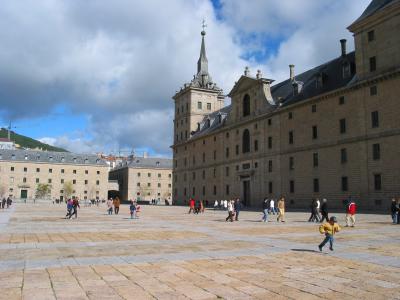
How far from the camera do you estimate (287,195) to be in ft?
165

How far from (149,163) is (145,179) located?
5.39 metres

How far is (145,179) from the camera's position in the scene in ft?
389

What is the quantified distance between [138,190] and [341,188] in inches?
3178

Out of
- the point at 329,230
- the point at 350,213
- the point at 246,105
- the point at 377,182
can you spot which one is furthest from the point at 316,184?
the point at 329,230

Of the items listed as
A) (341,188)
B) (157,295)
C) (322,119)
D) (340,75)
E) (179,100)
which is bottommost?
(157,295)

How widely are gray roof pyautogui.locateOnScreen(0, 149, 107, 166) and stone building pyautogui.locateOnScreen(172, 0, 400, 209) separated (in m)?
51.4

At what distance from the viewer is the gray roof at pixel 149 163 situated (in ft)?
390

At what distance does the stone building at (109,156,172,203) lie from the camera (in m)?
116

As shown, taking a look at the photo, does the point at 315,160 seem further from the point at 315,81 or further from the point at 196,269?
the point at 196,269

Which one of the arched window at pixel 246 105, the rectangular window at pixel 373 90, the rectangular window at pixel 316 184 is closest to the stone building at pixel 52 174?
the arched window at pixel 246 105

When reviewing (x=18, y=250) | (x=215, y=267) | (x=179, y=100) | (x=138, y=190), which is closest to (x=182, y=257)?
(x=215, y=267)

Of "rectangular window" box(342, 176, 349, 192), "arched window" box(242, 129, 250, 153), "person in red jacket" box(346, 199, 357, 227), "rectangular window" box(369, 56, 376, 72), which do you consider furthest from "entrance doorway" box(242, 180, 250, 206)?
"person in red jacket" box(346, 199, 357, 227)

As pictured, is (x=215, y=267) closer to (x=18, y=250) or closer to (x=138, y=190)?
(x=18, y=250)

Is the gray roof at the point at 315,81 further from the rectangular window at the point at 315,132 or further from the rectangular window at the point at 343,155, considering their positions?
the rectangular window at the point at 343,155
